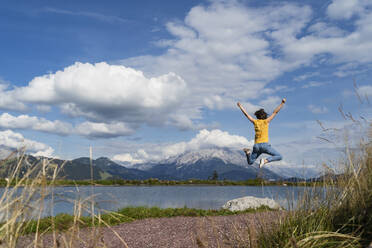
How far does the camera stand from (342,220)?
4.62 metres

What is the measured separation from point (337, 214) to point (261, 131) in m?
3.97

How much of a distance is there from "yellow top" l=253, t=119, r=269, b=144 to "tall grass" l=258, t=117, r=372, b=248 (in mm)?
3088

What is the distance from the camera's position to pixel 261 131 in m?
8.49

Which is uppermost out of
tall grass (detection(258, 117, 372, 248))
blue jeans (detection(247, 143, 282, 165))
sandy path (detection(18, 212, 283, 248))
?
blue jeans (detection(247, 143, 282, 165))

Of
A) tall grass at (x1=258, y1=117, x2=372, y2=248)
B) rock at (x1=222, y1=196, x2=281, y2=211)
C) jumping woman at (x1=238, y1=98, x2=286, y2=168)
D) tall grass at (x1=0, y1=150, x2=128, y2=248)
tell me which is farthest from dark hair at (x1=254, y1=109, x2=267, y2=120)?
tall grass at (x1=0, y1=150, x2=128, y2=248)

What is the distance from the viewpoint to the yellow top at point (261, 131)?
8.47 metres

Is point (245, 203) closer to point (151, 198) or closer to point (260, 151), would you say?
point (260, 151)

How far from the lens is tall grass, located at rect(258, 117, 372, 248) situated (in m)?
4.16

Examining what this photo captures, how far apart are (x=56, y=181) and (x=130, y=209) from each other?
33.0ft

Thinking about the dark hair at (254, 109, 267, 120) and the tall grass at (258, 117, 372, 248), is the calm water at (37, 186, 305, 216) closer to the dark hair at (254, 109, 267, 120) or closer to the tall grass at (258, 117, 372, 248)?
the tall grass at (258, 117, 372, 248)

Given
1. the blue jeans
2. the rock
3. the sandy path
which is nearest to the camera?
the sandy path

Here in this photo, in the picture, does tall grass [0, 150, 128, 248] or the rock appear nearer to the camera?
tall grass [0, 150, 128, 248]

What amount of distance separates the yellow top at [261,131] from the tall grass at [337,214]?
10.1 ft

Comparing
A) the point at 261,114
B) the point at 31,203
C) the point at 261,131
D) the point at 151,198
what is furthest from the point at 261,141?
the point at 151,198
